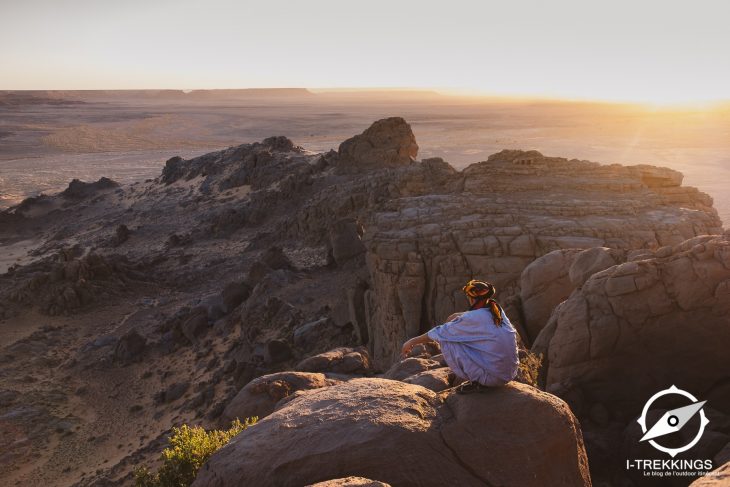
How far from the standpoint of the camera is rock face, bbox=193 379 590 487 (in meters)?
5.67

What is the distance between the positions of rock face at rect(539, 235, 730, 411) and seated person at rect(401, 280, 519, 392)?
349 cm

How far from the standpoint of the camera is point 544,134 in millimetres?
99250

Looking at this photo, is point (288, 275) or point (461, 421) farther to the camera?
point (288, 275)

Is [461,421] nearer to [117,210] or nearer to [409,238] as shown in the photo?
[409,238]

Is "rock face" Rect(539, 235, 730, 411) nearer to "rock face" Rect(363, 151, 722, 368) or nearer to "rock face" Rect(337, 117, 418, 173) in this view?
"rock face" Rect(363, 151, 722, 368)

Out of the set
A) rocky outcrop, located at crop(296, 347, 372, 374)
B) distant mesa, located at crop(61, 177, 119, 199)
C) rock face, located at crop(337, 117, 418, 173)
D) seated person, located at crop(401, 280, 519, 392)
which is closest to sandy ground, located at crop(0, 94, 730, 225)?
distant mesa, located at crop(61, 177, 119, 199)

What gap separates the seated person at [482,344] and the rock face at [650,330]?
3.49m

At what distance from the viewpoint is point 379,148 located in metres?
36.5

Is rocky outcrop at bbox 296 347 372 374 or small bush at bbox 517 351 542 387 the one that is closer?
small bush at bbox 517 351 542 387

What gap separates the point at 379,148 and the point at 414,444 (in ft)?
104

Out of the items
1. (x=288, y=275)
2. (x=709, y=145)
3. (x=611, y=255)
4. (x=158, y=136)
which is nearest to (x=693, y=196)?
(x=611, y=255)

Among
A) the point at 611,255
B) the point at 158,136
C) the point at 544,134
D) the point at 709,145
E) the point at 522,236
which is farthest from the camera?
the point at 158,136

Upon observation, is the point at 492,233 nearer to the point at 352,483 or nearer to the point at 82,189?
the point at 352,483

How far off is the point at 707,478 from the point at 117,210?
47767 mm
